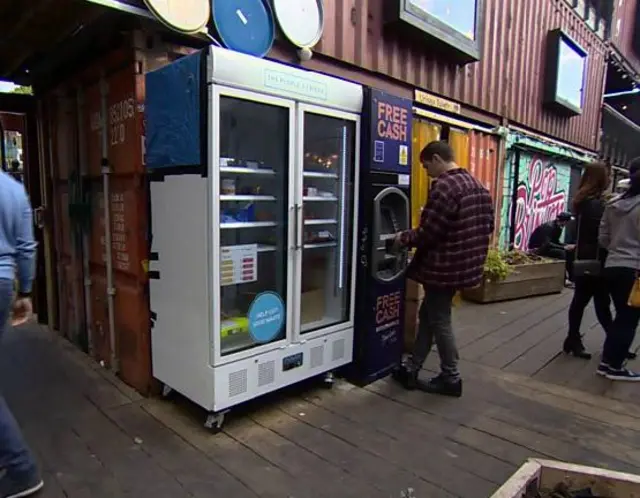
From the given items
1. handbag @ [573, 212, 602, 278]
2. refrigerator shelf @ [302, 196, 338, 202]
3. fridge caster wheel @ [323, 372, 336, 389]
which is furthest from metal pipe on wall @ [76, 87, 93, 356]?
handbag @ [573, 212, 602, 278]

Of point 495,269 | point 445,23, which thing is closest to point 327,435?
point 495,269

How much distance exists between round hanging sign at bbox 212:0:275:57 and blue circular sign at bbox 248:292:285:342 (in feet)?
5.30

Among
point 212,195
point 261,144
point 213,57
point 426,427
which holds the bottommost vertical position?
point 426,427

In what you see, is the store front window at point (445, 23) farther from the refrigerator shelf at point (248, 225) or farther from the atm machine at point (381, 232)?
the refrigerator shelf at point (248, 225)

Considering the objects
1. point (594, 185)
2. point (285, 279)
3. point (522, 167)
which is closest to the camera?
point (285, 279)

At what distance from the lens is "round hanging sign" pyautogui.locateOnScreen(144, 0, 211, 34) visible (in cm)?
249

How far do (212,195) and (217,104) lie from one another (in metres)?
0.46

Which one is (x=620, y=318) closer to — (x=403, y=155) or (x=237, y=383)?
(x=403, y=155)

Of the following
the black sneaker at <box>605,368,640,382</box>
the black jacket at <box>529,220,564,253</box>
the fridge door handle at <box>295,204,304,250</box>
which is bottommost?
the black sneaker at <box>605,368,640,382</box>

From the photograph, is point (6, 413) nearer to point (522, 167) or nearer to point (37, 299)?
point (37, 299)

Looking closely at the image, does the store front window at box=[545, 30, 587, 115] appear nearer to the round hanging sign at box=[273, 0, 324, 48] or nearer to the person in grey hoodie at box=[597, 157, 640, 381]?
the person in grey hoodie at box=[597, 157, 640, 381]

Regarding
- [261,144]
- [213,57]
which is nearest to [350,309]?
[261,144]

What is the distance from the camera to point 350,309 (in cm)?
320

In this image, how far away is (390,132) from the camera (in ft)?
10.4
